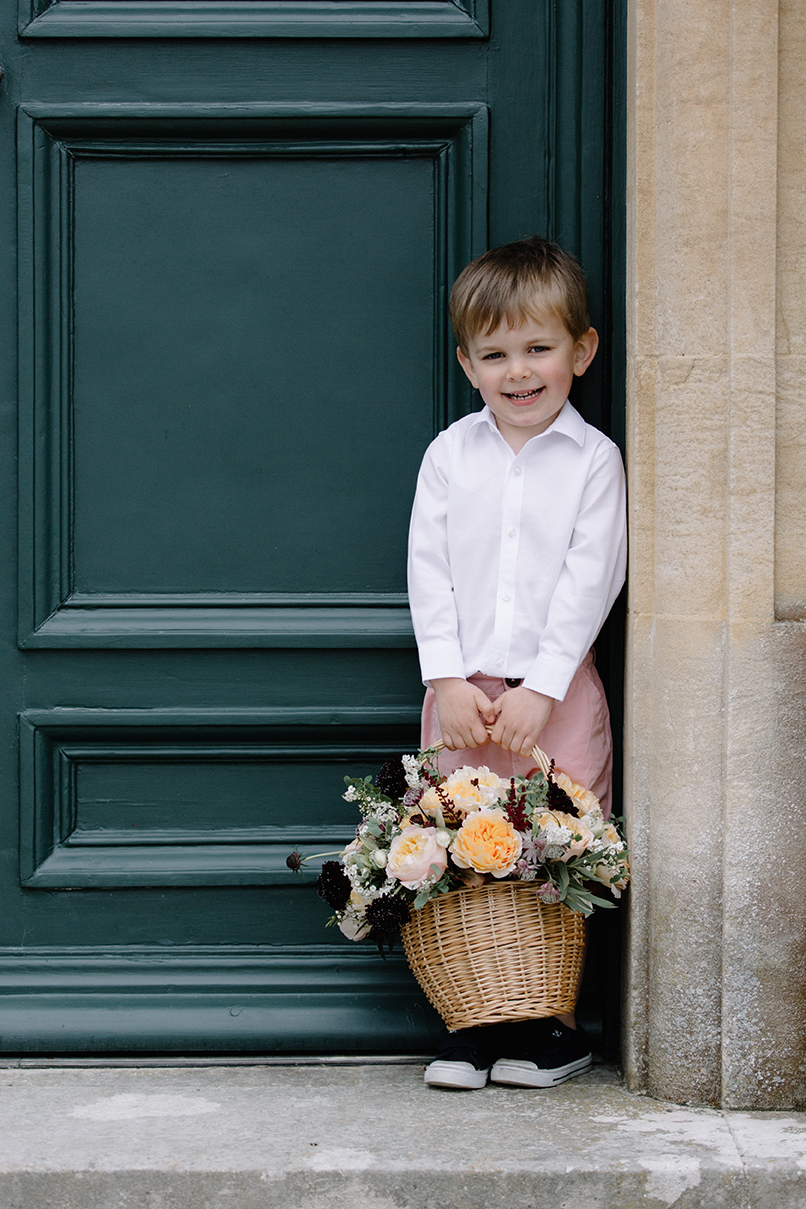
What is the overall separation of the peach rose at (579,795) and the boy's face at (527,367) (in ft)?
2.30

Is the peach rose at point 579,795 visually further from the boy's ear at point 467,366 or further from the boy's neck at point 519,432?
the boy's ear at point 467,366

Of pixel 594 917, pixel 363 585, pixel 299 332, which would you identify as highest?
pixel 299 332

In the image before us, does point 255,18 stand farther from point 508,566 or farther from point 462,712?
point 462,712

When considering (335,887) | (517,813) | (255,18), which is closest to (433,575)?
(517,813)

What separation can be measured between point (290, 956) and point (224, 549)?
902 mm

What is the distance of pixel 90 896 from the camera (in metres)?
2.62

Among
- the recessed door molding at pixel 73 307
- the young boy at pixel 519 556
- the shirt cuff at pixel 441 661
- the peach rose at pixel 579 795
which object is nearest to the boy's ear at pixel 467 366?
the young boy at pixel 519 556

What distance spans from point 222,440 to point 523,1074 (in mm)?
1444

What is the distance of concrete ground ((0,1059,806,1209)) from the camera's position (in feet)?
6.52

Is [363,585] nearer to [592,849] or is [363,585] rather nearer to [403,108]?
[592,849]

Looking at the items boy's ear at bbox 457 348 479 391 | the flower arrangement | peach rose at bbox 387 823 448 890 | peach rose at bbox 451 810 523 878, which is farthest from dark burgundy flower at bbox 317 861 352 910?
Result: boy's ear at bbox 457 348 479 391

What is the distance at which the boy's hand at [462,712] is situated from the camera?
2.34 metres

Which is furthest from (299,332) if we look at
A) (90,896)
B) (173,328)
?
(90,896)

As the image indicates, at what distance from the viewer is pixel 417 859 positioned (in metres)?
2.19
